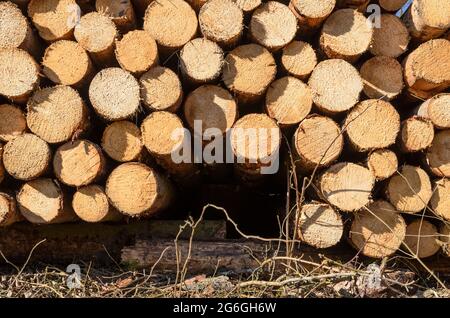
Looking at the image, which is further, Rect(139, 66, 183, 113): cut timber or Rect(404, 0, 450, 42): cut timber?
Rect(404, 0, 450, 42): cut timber

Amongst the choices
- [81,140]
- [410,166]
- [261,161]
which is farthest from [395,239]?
[81,140]

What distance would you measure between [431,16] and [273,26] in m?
0.92

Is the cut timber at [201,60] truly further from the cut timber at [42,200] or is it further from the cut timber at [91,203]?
the cut timber at [42,200]

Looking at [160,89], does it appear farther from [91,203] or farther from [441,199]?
[441,199]

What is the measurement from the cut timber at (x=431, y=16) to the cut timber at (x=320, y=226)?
46.5 inches

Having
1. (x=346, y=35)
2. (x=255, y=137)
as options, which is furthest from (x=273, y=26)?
Result: (x=255, y=137)

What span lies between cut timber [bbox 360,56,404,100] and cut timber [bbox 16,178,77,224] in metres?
1.85

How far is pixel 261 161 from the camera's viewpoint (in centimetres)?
323

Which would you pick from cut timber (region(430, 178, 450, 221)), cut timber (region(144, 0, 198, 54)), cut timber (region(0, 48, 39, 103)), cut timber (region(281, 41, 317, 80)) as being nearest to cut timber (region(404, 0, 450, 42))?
cut timber (region(281, 41, 317, 80))

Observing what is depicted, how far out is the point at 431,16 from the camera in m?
3.32

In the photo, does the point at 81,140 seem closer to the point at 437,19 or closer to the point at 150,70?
the point at 150,70

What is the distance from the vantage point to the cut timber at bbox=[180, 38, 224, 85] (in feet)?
10.4

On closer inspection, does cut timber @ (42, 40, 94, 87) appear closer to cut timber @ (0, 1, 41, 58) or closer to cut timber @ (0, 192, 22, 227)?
cut timber @ (0, 1, 41, 58)

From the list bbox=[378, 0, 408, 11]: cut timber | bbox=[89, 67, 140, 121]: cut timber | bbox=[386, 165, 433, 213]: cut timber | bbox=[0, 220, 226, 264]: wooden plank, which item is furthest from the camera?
bbox=[0, 220, 226, 264]: wooden plank
